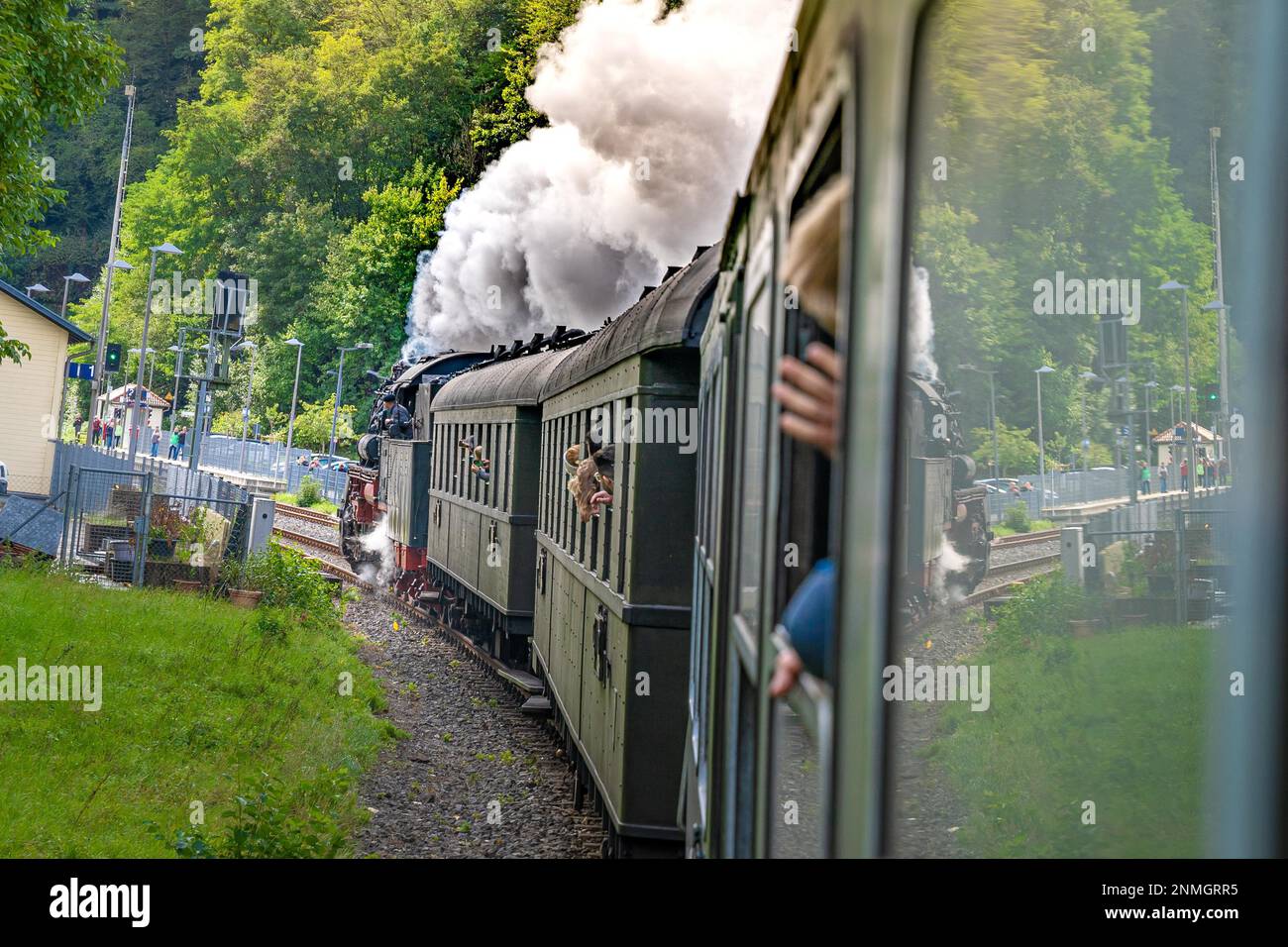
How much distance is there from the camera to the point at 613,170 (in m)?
30.3

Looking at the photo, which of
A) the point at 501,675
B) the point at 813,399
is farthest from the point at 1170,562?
the point at 501,675

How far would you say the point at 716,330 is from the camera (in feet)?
14.2

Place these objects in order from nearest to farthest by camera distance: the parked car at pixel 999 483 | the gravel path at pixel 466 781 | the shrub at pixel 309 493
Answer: the parked car at pixel 999 483 < the gravel path at pixel 466 781 < the shrub at pixel 309 493

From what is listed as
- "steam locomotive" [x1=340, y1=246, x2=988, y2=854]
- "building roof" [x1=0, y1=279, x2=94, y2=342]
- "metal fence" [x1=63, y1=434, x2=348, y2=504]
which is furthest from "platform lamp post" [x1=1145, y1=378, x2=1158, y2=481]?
"metal fence" [x1=63, y1=434, x2=348, y2=504]

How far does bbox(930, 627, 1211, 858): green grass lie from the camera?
0.96m

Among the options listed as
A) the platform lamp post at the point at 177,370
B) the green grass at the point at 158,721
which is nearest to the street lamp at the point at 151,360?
the platform lamp post at the point at 177,370

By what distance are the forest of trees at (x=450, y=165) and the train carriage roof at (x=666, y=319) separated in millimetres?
4087

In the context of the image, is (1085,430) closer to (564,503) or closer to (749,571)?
(749,571)

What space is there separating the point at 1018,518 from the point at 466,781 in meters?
9.26

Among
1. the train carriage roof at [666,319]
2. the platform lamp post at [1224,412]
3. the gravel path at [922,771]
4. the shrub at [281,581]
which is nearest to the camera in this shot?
the platform lamp post at [1224,412]

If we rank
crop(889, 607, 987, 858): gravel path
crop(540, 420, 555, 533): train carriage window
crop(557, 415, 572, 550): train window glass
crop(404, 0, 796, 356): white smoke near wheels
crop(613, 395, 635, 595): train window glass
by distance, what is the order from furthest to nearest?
crop(404, 0, 796, 356): white smoke near wheels
crop(540, 420, 555, 533): train carriage window
crop(557, 415, 572, 550): train window glass
crop(613, 395, 635, 595): train window glass
crop(889, 607, 987, 858): gravel path

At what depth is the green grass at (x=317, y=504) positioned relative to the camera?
1483 inches

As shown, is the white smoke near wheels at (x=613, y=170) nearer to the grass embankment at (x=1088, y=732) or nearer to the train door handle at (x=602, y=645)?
the train door handle at (x=602, y=645)

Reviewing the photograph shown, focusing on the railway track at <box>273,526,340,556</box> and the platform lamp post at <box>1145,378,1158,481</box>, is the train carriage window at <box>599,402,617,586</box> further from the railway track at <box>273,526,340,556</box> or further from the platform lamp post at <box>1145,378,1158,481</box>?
the railway track at <box>273,526,340,556</box>
